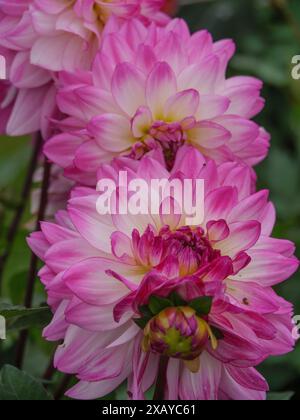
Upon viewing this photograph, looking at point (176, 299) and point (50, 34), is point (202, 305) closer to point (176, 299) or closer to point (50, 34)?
point (176, 299)

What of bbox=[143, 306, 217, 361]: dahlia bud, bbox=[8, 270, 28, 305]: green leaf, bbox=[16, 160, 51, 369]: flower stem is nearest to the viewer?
bbox=[143, 306, 217, 361]: dahlia bud

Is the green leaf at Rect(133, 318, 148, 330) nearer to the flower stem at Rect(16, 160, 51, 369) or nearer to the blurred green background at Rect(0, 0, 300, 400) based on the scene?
the flower stem at Rect(16, 160, 51, 369)

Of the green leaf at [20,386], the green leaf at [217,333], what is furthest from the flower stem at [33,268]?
the green leaf at [217,333]

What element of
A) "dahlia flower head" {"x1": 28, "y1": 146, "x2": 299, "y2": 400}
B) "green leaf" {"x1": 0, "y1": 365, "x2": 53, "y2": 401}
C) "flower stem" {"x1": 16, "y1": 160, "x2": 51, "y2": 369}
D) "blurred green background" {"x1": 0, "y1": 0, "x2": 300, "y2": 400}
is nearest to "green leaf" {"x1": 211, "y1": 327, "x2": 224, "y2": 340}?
"dahlia flower head" {"x1": 28, "y1": 146, "x2": 299, "y2": 400}

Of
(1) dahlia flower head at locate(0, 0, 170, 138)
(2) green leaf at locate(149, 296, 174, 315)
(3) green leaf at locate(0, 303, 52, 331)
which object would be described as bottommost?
(3) green leaf at locate(0, 303, 52, 331)

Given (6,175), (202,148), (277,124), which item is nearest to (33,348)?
(202,148)

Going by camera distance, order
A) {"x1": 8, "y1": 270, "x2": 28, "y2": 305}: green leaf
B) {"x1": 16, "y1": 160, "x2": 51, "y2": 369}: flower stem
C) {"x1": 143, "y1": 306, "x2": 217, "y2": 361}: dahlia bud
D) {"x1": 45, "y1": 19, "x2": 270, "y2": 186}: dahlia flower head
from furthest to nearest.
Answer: {"x1": 8, "y1": 270, "x2": 28, "y2": 305}: green leaf
{"x1": 16, "y1": 160, "x2": 51, "y2": 369}: flower stem
{"x1": 45, "y1": 19, "x2": 270, "y2": 186}: dahlia flower head
{"x1": 143, "y1": 306, "x2": 217, "y2": 361}: dahlia bud

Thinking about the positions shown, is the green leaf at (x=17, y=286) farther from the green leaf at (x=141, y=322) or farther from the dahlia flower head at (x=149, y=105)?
the green leaf at (x=141, y=322)

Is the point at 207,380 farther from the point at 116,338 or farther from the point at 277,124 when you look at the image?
the point at 277,124
